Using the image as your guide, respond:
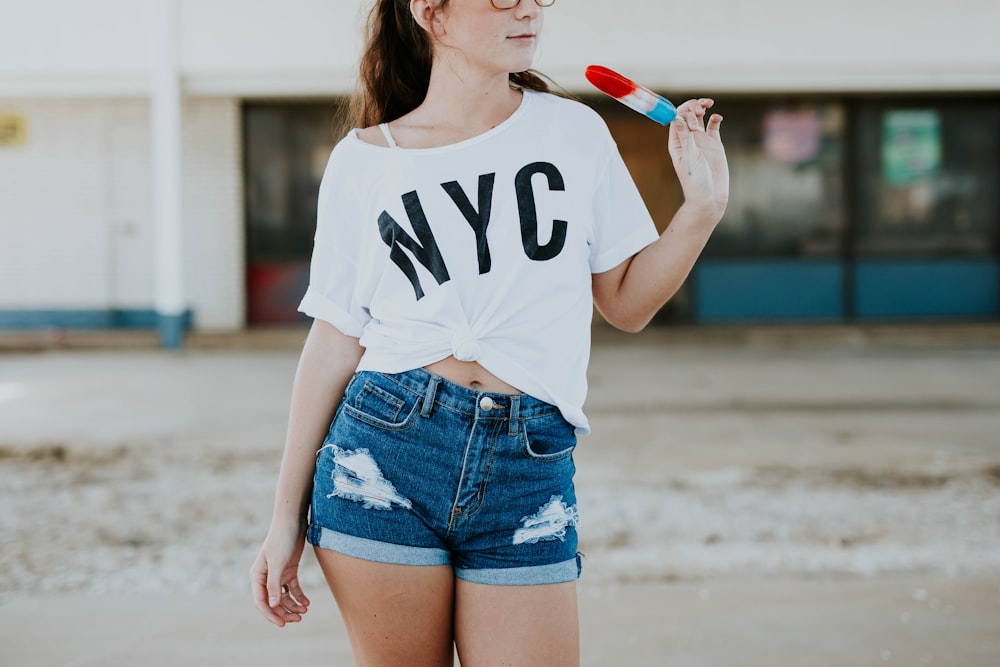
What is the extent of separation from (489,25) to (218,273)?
1136 centimetres

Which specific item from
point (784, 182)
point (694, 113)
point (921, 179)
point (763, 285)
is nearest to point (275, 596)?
point (694, 113)

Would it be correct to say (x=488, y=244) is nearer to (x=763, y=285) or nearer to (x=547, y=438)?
(x=547, y=438)

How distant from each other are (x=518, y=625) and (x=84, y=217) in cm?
1227

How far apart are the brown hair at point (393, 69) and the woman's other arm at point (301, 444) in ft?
1.40

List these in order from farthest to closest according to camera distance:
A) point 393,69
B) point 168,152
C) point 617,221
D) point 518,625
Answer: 1. point 168,152
2. point 393,69
3. point 617,221
4. point 518,625

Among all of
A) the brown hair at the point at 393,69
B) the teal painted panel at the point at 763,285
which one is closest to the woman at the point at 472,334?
the brown hair at the point at 393,69

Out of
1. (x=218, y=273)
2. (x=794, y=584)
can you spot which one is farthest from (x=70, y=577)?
(x=218, y=273)

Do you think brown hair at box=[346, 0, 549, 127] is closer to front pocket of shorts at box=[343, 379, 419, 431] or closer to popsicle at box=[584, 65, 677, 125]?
popsicle at box=[584, 65, 677, 125]

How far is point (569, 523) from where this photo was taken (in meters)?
1.80

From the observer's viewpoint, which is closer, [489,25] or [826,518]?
[489,25]

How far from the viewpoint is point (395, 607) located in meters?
1.75

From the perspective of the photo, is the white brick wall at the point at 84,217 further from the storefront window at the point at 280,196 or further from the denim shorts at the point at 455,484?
the denim shorts at the point at 455,484

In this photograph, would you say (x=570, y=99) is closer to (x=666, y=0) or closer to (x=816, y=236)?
(x=666, y=0)

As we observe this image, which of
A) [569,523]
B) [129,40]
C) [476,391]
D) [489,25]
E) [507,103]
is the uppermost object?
[129,40]
